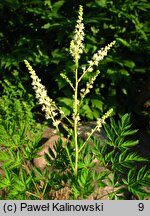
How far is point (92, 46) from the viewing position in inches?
202

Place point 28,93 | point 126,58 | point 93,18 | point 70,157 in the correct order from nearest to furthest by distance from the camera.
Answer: point 70,157 < point 93,18 < point 126,58 < point 28,93

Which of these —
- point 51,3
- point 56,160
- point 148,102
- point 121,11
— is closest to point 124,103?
point 148,102

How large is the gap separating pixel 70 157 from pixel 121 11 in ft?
8.81

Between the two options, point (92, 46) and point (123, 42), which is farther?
point (92, 46)

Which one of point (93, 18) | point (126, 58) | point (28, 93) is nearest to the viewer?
point (93, 18)

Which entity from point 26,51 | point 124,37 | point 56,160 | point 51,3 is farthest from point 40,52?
point 56,160

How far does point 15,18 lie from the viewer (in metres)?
5.89

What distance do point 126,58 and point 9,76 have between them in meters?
1.69

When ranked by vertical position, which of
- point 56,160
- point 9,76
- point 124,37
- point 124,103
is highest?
point 124,37

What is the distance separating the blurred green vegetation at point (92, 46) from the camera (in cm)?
504

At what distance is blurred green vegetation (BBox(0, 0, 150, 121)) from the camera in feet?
16.5

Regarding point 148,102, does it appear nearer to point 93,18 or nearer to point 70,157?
point 93,18

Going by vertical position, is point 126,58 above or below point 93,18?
below

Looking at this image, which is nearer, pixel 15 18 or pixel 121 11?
pixel 121 11
